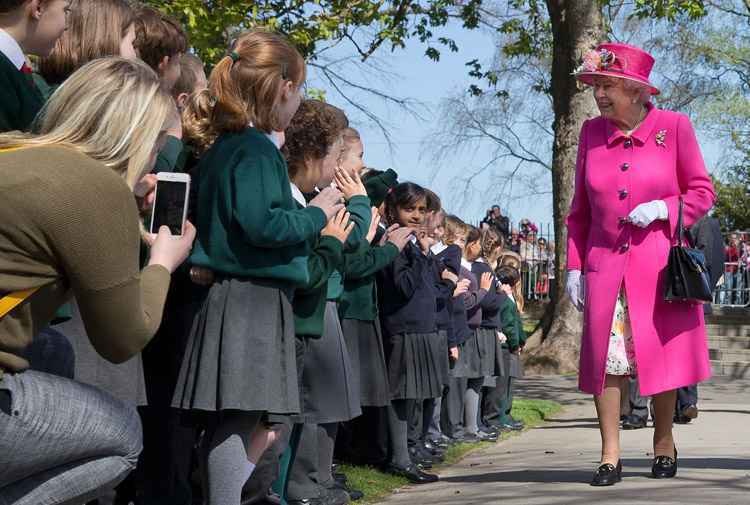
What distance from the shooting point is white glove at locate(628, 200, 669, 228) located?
22.3 feet

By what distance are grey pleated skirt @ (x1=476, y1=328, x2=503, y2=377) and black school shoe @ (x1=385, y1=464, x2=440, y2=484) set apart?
3.09m

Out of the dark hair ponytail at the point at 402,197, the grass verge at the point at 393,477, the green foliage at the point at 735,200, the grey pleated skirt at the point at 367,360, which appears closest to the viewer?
the grass verge at the point at 393,477

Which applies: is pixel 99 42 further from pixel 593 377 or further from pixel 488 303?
pixel 488 303

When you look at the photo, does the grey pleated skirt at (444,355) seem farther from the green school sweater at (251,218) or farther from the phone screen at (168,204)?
the phone screen at (168,204)

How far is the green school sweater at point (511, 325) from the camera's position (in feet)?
39.0

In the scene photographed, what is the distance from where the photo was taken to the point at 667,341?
22.8ft

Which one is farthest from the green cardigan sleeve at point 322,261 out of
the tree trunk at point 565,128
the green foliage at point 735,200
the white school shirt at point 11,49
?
the green foliage at point 735,200

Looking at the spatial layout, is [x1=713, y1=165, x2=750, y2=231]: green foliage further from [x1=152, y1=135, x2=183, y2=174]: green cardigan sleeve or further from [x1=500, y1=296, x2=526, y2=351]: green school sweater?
[x1=152, y1=135, x2=183, y2=174]: green cardigan sleeve

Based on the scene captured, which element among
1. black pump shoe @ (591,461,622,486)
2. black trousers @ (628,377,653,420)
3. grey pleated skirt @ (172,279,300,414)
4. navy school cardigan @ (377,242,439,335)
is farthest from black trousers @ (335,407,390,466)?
black trousers @ (628,377,653,420)

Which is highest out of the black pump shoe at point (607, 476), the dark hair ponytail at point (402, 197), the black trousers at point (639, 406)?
the dark hair ponytail at point (402, 197)

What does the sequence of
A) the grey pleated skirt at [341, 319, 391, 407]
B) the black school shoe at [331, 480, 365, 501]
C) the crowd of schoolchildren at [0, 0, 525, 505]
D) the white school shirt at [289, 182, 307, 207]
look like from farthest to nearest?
the grey pleated skirt at [341, 319, 391, 407] < the black school shoe at [331, 480, 365, 501] < the white school shirt at [289, 182, 307, 207] < the crowd of schoolchildren at [0, 0, 525, 505]

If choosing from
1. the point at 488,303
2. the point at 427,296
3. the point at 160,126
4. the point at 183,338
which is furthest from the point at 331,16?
the point at 160,126

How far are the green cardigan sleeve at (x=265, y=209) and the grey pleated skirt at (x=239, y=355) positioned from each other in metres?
0.23

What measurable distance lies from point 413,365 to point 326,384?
202cm
